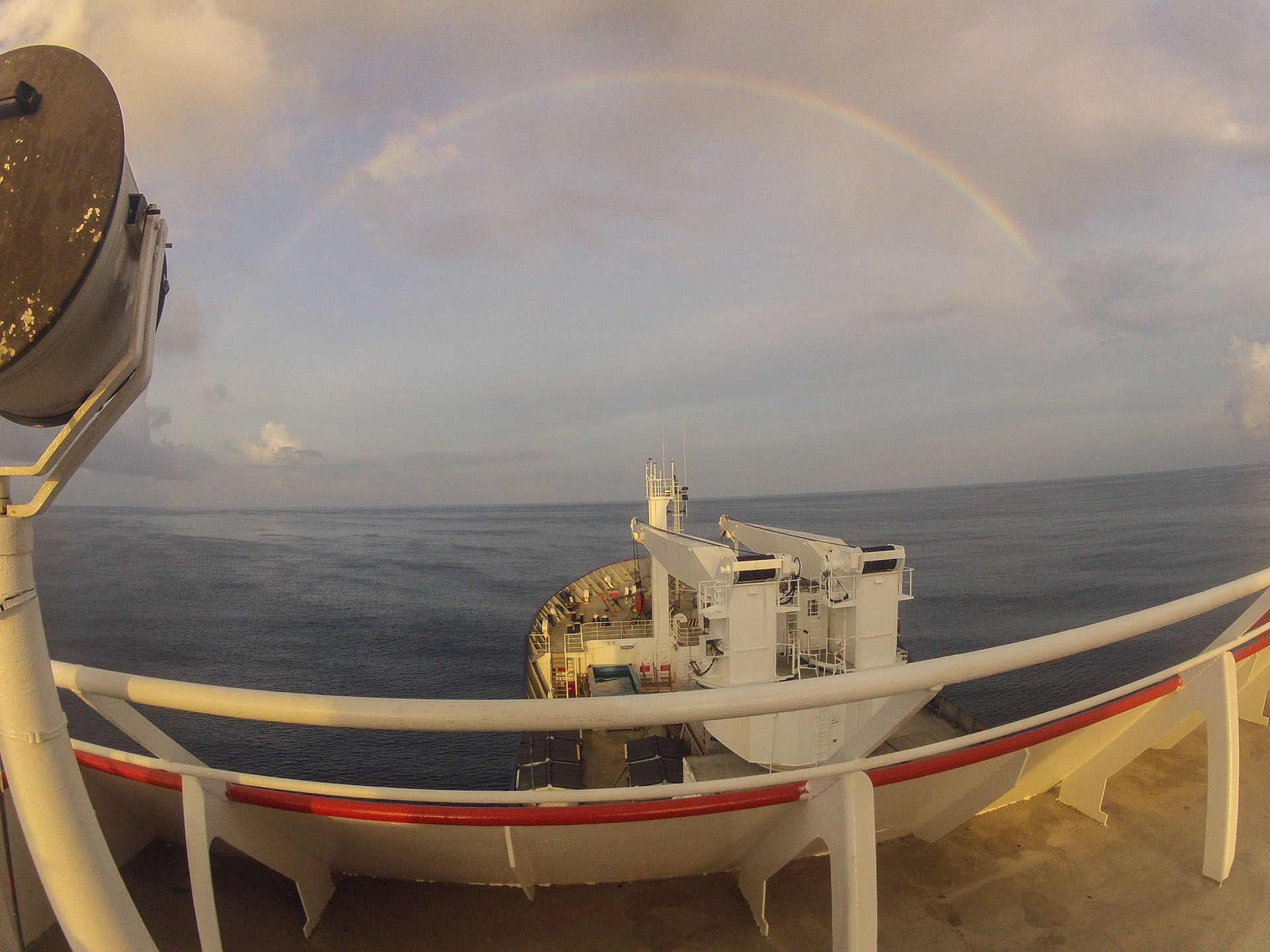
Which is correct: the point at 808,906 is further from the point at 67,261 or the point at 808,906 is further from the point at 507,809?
the point at 67,261

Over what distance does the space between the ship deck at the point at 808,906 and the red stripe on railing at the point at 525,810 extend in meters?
0.69

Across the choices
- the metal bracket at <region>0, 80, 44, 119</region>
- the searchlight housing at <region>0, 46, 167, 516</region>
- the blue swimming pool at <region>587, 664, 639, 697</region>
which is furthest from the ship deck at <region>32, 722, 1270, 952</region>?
the blue swimming pool at <region>587, 664, 639, 697</region>

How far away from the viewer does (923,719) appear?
17.4m

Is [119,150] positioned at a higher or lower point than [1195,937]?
higher

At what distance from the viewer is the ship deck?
3.14m

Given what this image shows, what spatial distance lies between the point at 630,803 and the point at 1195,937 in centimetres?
288

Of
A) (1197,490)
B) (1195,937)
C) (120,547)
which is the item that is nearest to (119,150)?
(1195,937)

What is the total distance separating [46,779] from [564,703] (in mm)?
1596

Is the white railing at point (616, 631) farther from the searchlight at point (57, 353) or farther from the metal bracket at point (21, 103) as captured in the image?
the metal bracket at point (21, 103)

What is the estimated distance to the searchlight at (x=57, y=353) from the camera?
6.34 feet

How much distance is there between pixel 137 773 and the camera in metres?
3.06

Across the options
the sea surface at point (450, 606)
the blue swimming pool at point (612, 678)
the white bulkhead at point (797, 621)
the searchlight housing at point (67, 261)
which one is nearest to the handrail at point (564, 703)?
the searchlight housing at point (67, 261)

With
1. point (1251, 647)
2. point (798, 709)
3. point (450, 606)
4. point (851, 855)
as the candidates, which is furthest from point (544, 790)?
point (450, 606)

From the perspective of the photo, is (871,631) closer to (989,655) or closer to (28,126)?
(989,655)
